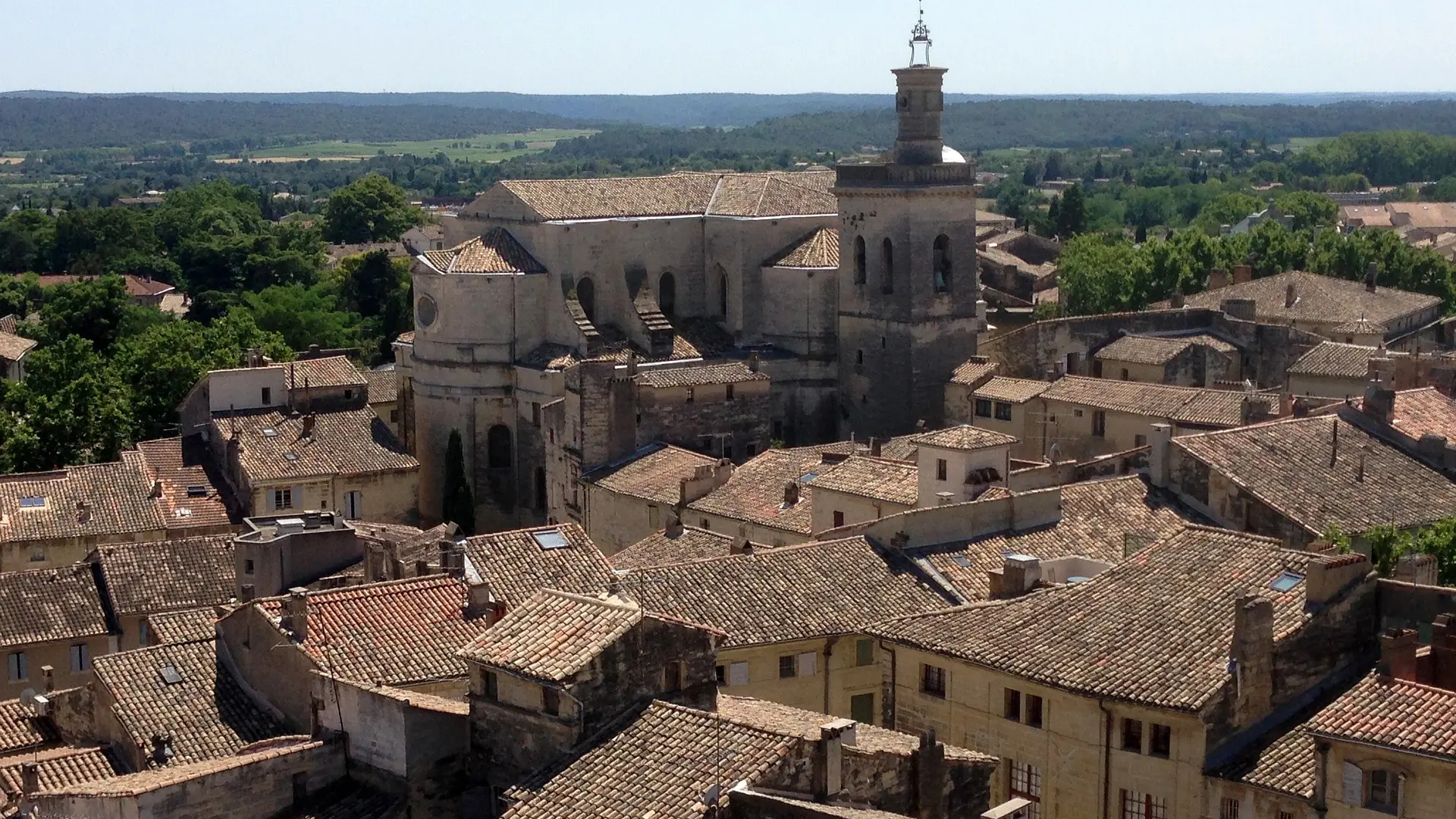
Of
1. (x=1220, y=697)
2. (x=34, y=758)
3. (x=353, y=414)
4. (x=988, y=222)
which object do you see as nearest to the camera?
(x=1220, y=697)

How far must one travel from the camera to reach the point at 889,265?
206ft

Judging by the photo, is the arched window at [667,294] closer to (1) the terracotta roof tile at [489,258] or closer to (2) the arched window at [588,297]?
(2) the arched window at [588,297]

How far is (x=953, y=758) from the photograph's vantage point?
24.1 metres

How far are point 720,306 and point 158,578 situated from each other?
26.2 meters

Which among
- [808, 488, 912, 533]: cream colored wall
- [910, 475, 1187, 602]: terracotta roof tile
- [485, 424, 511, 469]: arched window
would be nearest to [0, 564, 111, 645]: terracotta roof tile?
[808, 488, 912, 533]: cream colored wall

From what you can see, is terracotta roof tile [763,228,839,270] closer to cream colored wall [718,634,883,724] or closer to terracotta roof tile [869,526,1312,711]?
cream colored wall [718,634,883,724]

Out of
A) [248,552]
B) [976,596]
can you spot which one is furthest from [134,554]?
[976,596]

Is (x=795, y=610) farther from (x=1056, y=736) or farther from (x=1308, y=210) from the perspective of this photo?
(x=1308, y=210)

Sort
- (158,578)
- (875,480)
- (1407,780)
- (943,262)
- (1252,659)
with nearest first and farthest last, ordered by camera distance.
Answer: (1407,780) < (1252,659) < (875,480) < (158,578) < (943,262)

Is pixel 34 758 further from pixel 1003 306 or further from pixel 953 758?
pixel 1003 306

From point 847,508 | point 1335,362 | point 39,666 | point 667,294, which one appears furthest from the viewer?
point 667,294

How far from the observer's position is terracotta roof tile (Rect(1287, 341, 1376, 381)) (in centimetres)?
5881

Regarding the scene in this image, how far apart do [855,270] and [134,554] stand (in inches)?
999

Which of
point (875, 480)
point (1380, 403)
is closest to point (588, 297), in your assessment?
point (875, 480)
